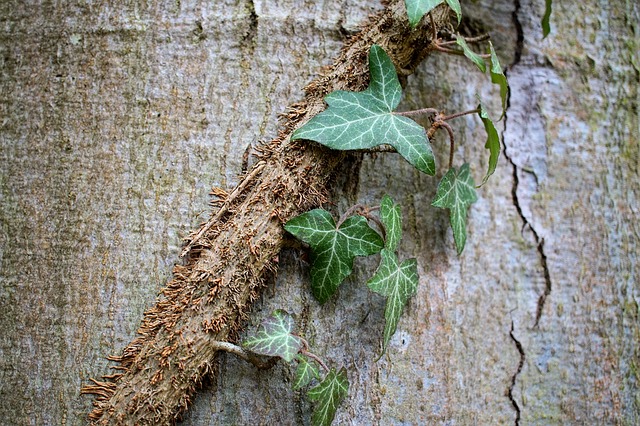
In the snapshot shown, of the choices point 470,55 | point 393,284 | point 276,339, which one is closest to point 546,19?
point 470,55

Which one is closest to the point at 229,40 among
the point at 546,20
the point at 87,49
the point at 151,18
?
the point at 151,18

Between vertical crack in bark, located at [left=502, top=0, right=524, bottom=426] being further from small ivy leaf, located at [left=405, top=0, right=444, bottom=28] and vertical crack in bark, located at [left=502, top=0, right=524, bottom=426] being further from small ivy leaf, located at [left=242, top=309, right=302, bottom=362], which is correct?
small ivy leaf, located at [left=242, top=309, right=302, bottom=362]

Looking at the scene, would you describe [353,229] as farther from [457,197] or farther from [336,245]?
[457,197]

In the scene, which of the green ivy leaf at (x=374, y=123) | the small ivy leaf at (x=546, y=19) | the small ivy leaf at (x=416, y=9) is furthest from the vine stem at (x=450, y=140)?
the small ivy leaf at (x=546, y=19)

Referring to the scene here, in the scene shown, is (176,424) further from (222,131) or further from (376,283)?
(222,131)

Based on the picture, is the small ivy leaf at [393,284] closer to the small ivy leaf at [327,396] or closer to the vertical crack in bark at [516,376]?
the small ivy leaf at [327,396]
